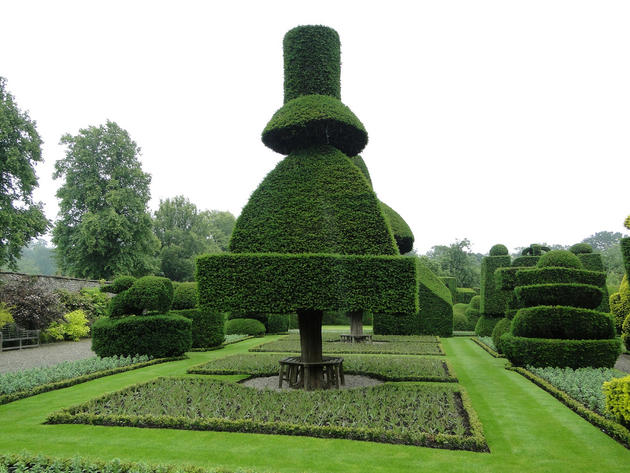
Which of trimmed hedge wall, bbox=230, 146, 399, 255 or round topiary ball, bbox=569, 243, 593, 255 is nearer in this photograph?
trimmed hedge wall, bbox=230, 146, 399, 255

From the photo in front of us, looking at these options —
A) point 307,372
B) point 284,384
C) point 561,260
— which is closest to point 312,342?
point 307,372

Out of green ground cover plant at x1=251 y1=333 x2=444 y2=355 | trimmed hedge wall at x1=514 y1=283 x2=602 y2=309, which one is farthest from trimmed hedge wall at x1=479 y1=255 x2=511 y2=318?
trimmed hedge wall at x1=514 y1=283 x2=602 y2=309

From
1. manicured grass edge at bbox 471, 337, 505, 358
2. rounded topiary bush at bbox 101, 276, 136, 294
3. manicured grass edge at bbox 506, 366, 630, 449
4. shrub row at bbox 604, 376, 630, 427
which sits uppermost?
rounded topiary bush at bbox 101, 276, 136, 294

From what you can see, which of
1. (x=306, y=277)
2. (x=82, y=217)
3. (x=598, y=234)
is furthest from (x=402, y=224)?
(x=598, y=234)

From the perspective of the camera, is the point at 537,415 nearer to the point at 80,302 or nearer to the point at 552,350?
the point at 552,350

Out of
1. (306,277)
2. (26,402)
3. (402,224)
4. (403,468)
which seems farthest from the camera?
(402,224)

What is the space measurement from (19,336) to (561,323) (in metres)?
22.3

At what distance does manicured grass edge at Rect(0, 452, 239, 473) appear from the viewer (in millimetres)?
5008

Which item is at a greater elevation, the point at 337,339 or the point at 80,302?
the point at 80,302

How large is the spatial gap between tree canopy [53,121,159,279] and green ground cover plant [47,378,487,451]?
24.6 m

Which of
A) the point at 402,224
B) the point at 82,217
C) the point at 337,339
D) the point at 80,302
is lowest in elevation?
the point at 337,339

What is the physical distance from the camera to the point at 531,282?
13.1m

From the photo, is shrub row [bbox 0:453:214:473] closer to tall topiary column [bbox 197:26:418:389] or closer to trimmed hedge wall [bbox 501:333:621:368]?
tall topiary column [bbox 197:26:418:389]

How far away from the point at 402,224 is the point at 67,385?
15.0 m
